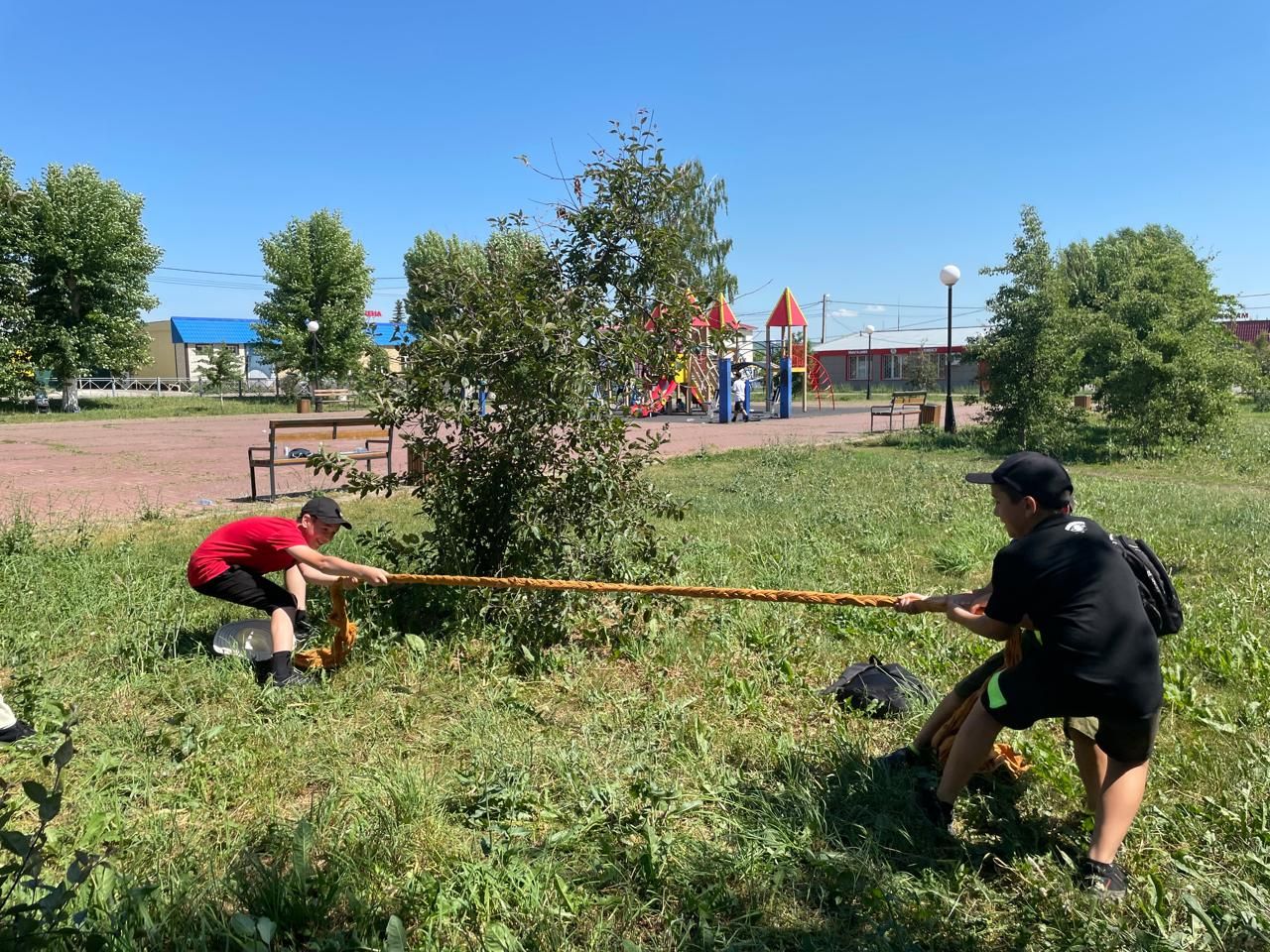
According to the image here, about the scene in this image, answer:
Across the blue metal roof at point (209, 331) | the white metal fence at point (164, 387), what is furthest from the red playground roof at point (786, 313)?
the blue metal roof at point (209, 331)

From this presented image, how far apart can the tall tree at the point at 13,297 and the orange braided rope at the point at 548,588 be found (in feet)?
104

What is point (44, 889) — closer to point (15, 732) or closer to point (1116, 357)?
point (15, 732)

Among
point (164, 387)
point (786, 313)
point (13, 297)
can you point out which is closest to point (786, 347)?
point (786, 313)

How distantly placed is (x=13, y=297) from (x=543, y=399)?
3349 cm

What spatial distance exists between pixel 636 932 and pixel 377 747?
1.46 meters

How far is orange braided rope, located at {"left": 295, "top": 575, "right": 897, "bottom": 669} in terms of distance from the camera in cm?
314

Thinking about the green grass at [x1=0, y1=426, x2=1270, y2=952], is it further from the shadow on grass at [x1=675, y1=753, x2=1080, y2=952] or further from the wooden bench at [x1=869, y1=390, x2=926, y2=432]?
the wooden bench at [x1=869, y1=390, x2=926, y2=432]

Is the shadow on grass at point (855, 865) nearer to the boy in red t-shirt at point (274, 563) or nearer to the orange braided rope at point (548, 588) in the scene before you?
the orange braided rope at point (548, 588)

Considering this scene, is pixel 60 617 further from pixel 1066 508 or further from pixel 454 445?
pixel 1066 508

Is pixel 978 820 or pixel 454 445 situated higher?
pixel 454 445

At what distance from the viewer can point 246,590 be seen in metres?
4.47

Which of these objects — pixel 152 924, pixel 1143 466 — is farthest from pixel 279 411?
pixel 152 924

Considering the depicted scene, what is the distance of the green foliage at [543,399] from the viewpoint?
450 cm

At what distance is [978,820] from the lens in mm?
2936
